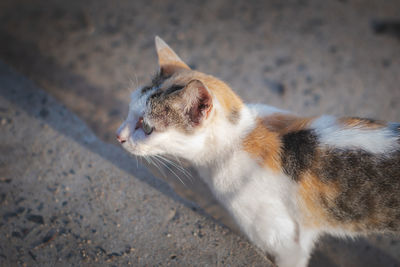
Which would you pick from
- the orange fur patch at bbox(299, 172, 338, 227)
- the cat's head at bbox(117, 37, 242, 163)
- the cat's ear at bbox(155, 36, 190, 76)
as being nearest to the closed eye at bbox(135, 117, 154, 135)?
the cat's head at bbox(117, 37, 242, 163)

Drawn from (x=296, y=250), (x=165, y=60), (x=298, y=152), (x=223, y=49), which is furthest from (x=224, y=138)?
(x=223, y=49)

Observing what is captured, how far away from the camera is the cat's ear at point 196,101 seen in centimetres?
143

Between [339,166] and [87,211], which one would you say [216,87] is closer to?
[339,166]

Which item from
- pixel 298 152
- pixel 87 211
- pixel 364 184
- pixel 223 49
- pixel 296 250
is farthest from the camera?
pixel 223 49

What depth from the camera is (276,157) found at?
5.45ft

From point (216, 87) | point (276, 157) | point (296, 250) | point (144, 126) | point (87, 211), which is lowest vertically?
point (296, 250)

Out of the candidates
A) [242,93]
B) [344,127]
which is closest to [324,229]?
[344,127]

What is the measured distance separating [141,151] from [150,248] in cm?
71

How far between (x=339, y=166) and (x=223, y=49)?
235 cm

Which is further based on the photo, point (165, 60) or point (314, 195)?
point (165, 60)

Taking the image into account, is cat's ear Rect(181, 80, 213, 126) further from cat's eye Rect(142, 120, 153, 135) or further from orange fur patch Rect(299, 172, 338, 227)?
orange fur patch Rect(299, 172, 338, 227)

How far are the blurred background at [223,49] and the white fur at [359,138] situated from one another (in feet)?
4.50

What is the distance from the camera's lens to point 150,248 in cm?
196

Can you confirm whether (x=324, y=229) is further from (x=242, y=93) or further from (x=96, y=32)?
(x=96, y=32)
